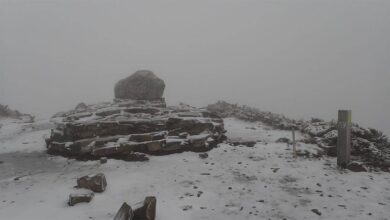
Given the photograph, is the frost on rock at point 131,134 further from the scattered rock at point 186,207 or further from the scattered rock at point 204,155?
the scattered rock at point 186,207

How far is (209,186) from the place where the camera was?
303 inches

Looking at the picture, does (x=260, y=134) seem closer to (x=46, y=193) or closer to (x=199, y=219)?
(x=199, y=219)

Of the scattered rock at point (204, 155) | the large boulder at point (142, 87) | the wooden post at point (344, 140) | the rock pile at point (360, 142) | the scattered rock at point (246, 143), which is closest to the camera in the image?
→ the wooden post at point (344, 140)

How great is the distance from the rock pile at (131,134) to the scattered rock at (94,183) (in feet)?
8.17

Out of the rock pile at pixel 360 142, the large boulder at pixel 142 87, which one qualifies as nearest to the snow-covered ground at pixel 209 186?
the rock pile at pixel 360 142

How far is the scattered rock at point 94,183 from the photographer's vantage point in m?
7.18

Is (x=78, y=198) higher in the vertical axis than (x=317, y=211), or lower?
higher

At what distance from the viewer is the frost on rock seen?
33.3ft

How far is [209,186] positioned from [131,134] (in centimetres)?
437

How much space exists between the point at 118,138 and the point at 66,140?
2082 mm

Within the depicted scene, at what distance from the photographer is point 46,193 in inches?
287

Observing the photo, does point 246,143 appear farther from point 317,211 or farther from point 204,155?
point 317,211

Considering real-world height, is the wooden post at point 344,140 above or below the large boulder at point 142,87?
below

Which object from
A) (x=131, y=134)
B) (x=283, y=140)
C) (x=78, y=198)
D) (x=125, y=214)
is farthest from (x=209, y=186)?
(x=283, y=140)
